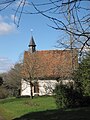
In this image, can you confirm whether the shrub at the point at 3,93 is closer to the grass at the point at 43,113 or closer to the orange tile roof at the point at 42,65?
the orange tile roof at the point at 42,65

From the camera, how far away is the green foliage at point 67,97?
974 inches

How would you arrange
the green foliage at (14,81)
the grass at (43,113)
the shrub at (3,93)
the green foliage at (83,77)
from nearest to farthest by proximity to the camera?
1. the grass at (43,113)
2. the green foliage at (83,77)
3. the green foliage at (14,81)
4. the shrub at (3,93)

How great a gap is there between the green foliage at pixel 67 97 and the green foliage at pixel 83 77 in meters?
1.79

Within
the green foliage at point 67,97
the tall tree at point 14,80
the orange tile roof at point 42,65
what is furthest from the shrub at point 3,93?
the green foliage at point 67,97

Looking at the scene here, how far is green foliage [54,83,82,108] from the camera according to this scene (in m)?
24.8

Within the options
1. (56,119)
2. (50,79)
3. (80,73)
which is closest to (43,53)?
(50,79)

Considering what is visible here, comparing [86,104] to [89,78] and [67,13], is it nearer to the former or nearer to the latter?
[89,78]

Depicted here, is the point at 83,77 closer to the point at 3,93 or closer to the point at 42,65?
the point at 42,65

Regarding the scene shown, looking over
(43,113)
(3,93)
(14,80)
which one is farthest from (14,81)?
(43,113)

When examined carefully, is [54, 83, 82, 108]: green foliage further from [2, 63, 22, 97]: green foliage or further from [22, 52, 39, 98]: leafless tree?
[2, 63, 22, 97]: green foliage

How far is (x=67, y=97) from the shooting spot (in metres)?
24.7

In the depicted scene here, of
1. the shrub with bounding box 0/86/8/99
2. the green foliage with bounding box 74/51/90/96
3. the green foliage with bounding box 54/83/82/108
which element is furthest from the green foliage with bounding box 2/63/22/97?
the green foliage with bounding box 54/83/82/108

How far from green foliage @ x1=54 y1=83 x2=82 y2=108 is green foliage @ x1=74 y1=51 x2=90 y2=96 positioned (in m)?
1.79

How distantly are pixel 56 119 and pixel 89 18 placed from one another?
10299 millimetres
